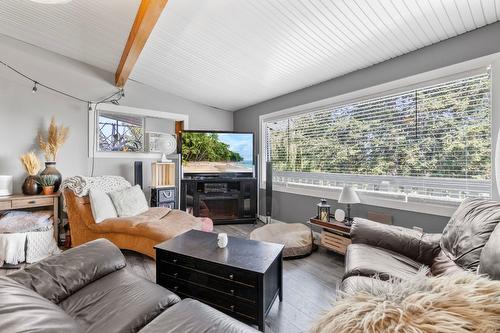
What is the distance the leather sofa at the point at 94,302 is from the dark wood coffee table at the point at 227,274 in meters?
0.37

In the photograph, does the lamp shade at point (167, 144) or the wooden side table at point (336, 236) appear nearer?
the wooden side table at point (336, 236)

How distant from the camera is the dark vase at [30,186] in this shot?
3008 mm

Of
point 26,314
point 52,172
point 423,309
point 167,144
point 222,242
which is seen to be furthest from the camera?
point 167,144

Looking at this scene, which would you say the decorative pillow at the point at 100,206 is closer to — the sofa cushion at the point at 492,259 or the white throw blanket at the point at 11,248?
the white throw blanket at the point at 11,248

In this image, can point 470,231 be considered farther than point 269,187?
No

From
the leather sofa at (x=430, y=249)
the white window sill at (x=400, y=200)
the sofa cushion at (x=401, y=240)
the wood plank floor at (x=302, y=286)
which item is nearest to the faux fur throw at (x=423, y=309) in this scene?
the leather sofa at (x=430, y=249)

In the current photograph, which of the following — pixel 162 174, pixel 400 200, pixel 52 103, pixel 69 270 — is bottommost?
pixel 69 270

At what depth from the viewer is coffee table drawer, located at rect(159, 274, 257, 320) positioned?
4.99 ft

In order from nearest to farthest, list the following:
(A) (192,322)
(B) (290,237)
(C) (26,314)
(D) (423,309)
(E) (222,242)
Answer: (D) (423,309) < (C) (26,314) < (A) (192,322) < (E) (222,242) < (B) (290,237)

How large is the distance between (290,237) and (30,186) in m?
3.32

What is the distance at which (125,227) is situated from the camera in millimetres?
2693

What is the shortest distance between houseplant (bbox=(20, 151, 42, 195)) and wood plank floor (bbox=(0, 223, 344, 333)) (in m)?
0.96

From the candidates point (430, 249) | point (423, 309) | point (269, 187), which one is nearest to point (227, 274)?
point (423, 309)

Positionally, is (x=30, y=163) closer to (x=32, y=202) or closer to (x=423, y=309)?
(x=32, y=202)
